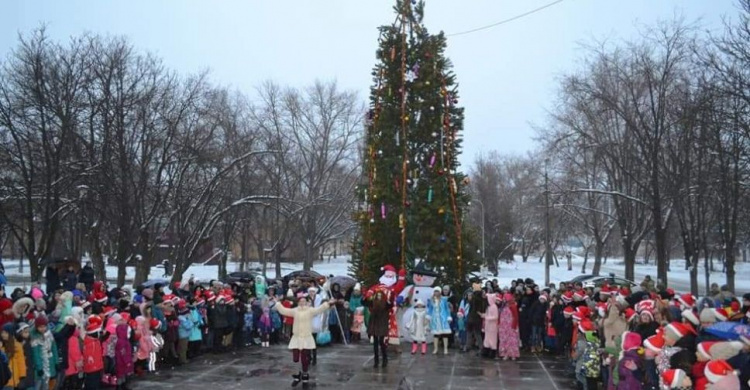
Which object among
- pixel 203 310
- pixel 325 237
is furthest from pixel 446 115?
pixel 325 237

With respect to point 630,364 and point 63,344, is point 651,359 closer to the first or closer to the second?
point 630,364

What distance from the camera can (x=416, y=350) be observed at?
17000mm

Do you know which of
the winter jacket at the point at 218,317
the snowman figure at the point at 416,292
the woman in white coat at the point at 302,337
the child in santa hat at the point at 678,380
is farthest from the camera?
the snowman figure at the point at 416,292

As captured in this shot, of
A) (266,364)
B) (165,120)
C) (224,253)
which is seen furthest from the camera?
(224,253)

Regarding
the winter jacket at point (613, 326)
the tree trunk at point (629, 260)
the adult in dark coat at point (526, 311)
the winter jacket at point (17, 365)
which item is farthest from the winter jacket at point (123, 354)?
the tree trunk at point (629, 260)

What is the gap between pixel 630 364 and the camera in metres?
9.09

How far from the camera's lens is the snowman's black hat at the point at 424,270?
716 inches

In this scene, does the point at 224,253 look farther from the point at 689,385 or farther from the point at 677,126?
the point at 689,385

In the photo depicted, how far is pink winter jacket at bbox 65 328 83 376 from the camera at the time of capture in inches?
435

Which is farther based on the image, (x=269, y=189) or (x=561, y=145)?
(x=269, y=189)

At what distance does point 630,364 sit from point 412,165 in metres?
11.7

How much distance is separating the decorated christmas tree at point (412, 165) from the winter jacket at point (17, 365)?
36.2ft

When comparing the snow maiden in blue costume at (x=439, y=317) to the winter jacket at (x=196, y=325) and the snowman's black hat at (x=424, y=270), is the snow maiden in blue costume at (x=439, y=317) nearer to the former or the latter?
the snowman's black hat at (x=424, y=270)

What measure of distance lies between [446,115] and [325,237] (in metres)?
33.4
